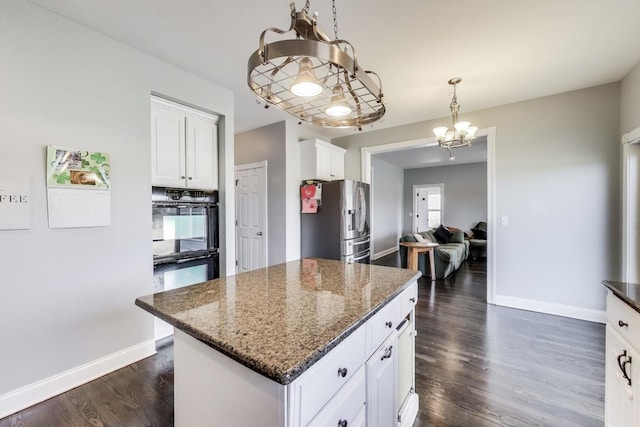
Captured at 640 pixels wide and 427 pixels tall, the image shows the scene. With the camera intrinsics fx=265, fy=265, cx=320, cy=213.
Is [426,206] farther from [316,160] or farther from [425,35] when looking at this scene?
[425,35]

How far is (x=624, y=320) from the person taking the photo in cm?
116

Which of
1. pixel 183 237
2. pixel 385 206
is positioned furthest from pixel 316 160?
pixel 385 206

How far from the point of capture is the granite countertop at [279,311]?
74cm

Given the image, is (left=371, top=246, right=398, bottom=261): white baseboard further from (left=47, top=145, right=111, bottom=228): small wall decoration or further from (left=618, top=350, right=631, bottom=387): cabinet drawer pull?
(left=47, top=145, right=111, bottom=228): small wall decoration

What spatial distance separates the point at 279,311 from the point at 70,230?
72.5 inches

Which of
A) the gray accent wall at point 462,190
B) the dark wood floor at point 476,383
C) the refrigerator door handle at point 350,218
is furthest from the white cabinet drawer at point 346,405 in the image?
the gray accent wall at point 462,190

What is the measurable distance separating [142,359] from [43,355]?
65 centimetres

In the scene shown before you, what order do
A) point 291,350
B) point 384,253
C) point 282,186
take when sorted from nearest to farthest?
point 291,350 → point 282,186 → point 384,253

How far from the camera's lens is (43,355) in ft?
5.82

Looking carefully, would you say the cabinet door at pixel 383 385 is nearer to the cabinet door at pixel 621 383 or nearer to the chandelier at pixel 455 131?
the cabinet door at pixel 621 383

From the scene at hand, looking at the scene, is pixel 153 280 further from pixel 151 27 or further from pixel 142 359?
pixel 151 27

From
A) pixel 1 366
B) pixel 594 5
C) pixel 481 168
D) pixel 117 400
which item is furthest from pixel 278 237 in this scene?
pixel 481 168

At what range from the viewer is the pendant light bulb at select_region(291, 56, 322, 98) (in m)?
1.08

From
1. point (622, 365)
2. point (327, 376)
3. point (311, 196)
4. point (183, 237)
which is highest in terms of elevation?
point (311, 196)
